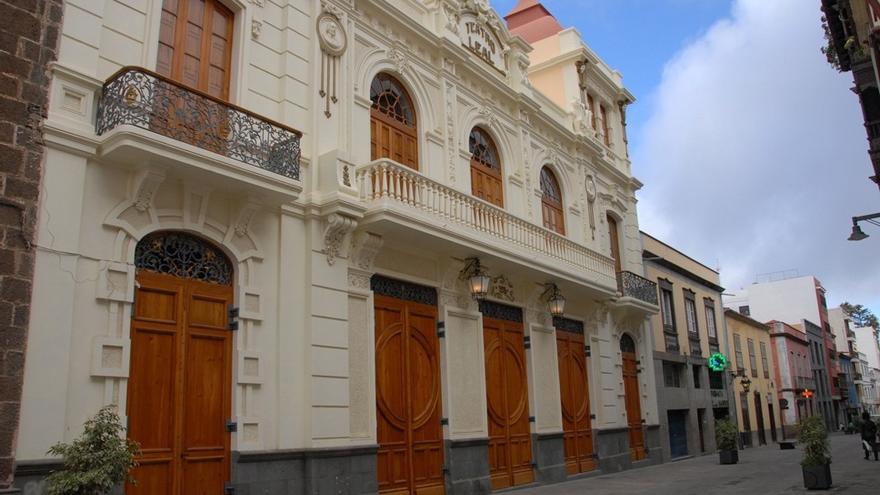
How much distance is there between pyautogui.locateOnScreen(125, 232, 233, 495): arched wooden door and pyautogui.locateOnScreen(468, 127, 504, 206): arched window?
7185 millimetres

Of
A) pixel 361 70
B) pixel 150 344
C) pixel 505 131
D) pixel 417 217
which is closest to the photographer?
pixel 150 344

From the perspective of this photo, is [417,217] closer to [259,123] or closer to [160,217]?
[259,123]

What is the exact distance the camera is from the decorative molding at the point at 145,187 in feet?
29.8

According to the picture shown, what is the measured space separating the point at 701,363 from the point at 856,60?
598 inches

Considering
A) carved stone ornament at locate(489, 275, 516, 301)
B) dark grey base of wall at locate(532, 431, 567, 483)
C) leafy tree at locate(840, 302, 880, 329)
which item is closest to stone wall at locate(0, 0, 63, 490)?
carved stone ornament at locate(489, 275, 516, 301)

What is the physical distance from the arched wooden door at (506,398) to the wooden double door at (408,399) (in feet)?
5.63

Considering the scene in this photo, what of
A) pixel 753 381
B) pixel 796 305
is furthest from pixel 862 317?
pixel 753 381

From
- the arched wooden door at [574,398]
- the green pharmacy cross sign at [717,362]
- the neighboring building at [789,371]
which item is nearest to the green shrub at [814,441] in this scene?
the arched wooden door at [574,398]

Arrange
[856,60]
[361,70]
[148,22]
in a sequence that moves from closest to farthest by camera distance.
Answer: [148,22]
[361,70]
[856,60]

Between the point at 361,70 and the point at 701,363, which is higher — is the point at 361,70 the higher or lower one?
the higher one

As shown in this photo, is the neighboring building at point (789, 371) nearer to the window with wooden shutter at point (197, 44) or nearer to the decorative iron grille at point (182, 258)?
the decorative iron grille at point (182, 258)

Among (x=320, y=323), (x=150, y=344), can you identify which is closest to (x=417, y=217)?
(x=320, y=323)

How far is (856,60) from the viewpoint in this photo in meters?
14.9

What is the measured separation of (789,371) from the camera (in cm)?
4481
